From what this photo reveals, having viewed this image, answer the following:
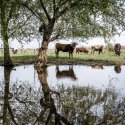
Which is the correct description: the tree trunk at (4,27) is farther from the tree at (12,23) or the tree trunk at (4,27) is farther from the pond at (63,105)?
the pond at (63,105)

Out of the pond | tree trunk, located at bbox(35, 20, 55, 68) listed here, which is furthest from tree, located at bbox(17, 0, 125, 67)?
the pond

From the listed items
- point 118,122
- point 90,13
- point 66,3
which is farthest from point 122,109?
point 66,3

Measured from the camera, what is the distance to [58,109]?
51.6 ft

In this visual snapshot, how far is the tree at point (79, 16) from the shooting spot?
40406 millimetres

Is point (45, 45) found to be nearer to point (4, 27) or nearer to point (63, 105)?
point (4, 27)

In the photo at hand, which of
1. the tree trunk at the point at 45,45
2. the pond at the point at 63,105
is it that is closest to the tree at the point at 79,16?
the tree trunk at the point at 45,45

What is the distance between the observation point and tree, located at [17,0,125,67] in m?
40.4

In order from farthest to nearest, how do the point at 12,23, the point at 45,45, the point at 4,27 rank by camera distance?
the point at 12,23 < the point at 45,45 < the point at 4,27

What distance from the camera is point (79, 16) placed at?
44.1 metres

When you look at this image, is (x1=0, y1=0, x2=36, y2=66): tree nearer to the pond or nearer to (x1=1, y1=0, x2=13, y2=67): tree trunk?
(x1=1, y1=0, x2=13, y2=67): tree trunk

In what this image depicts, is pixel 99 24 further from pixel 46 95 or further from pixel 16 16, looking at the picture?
pixel 46 95

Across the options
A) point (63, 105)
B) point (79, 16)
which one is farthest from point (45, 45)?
point (63, 105)

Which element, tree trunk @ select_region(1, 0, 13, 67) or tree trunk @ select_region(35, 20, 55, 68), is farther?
tree trunk @ select_region(35, 20, 55, 68)

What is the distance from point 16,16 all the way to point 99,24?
31.5ft
